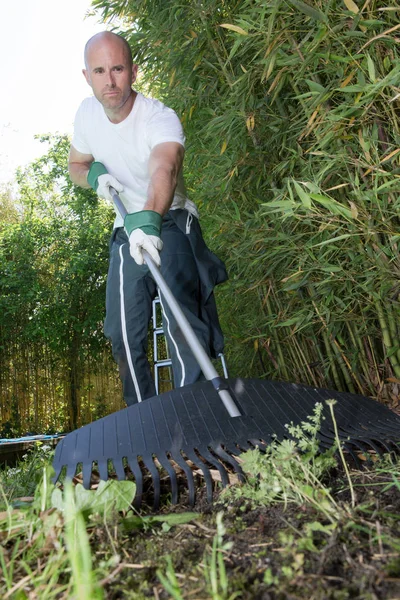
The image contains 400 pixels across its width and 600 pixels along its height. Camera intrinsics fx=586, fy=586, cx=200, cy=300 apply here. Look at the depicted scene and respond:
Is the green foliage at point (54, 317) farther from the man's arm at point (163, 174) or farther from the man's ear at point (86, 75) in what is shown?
the man's arm at point (163, 174)

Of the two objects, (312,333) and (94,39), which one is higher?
(94,39)

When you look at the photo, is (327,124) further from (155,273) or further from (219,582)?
(219,582)

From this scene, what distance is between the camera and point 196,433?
1.34 m

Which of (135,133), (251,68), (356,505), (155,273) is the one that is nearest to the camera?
(356,505)

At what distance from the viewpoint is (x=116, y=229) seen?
263 cm

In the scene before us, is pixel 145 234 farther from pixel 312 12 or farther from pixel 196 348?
pixel 312 12

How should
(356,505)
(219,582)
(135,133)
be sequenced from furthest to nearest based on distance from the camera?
(135,133) → (356,505) → (219,582)

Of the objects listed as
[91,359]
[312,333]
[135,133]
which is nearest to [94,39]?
[135,133]

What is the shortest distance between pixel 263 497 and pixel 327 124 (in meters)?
1.46

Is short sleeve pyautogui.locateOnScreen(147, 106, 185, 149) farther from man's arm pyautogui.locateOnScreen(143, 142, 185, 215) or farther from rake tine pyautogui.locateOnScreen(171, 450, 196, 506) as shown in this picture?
rake tine pyautogui.locateOnScreen(171, 450, 196, 506)

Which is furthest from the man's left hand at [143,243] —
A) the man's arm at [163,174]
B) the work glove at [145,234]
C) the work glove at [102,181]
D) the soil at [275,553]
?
the soil at [275,553]

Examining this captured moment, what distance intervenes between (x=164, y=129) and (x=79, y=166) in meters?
0.67

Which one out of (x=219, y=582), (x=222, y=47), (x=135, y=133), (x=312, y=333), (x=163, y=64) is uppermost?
(x=163, y=64)

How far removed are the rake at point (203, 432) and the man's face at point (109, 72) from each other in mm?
1485
